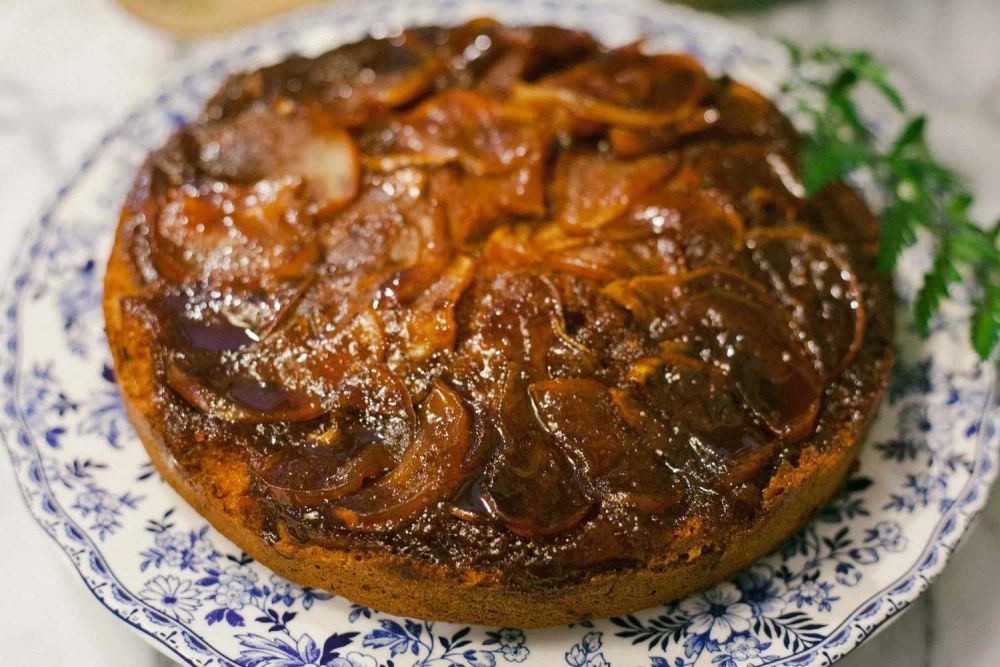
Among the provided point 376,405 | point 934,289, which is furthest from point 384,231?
point 934,289

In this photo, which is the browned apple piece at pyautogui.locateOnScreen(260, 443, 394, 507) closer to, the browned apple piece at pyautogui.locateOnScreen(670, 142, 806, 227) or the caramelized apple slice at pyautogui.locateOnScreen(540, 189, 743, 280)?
the caramelized apple slice at pyautogui.locateOnScreen(540, 189, 743, 280)

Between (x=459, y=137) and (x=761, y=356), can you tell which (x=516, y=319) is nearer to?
(x=761, y=356)

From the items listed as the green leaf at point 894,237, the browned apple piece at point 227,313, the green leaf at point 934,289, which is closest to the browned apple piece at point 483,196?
the browned apple piece at point 227,313

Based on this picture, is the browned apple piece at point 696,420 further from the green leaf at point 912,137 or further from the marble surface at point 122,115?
the green leaf at point 912,137

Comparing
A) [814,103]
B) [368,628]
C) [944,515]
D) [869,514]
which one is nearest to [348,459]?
[368,628]

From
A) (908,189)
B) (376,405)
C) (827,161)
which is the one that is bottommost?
(908,189)

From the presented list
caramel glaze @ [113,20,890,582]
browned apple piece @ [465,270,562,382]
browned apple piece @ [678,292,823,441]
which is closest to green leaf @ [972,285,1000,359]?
caramel glaze @ [113,20,890,582]
